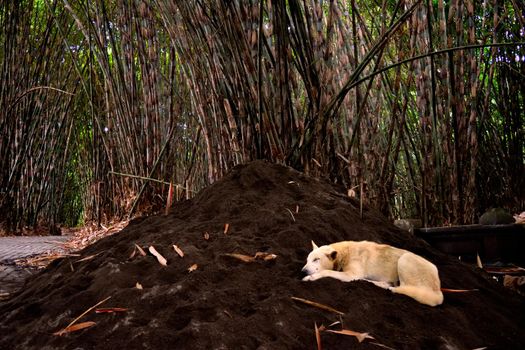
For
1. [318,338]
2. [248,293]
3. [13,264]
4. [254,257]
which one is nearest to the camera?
[318,338]

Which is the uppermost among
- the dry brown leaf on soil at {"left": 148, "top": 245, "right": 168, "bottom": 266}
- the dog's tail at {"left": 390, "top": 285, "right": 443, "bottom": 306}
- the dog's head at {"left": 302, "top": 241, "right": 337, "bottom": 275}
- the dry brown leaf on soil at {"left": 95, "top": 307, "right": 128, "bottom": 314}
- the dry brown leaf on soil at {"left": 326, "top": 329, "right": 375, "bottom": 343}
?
the dry brown leaf on soil at {"left": 148, "top": 245, "right": 168, "bottom": 266}

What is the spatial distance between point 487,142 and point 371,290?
3.03 meters

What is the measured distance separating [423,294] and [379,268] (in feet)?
0.34

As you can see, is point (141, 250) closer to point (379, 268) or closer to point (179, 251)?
point (179, 251)

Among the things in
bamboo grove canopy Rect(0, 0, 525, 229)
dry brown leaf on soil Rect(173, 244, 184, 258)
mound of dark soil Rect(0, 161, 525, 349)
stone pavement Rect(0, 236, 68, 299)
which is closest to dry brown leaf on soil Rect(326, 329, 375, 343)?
mound of dark soil Rect(0, 161, 525, 349)

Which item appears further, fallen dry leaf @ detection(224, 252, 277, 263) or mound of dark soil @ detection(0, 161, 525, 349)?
fallen dry leaf @ detection(224, 252, 277, 263)

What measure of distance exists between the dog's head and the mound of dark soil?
3 cm

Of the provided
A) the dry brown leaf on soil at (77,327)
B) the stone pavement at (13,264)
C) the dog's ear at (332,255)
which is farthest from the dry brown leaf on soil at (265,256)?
the stone pavement at (13,264)

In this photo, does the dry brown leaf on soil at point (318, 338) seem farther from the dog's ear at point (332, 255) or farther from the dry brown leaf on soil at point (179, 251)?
the dry brown leaf on soil at point (179, 251)

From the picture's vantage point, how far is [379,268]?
41.9 inches

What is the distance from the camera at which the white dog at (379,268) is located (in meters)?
1.02

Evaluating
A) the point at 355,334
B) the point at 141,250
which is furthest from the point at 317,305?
the point at 141,250

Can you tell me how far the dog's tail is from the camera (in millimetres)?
1000

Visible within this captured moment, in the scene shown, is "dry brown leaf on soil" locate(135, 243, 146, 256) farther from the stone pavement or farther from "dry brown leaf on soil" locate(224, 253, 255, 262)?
the stone pavement
